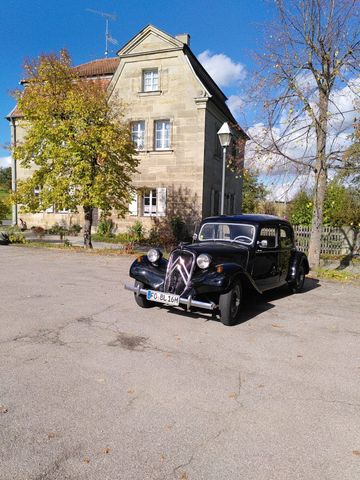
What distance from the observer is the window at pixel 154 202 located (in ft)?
63.9

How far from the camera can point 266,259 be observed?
23.0 feet

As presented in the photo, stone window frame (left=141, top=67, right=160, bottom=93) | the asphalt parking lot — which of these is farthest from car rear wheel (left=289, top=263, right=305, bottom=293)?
stone window frame (left=141, top=67, right=160, bottom=93)

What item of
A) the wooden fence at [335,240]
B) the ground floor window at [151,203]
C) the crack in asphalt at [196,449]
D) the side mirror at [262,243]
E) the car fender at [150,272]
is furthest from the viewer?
the ground floor window at [151,203]

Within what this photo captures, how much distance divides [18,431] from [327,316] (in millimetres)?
5334

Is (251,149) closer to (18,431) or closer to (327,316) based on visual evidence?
(327,316)

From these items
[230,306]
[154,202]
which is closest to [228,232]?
[230,306]

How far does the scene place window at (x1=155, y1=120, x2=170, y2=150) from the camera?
1944cm

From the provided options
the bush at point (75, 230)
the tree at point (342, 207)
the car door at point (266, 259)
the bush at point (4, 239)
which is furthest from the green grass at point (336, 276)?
the bush at point (75, 230)

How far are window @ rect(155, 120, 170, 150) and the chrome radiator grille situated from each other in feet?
47.5

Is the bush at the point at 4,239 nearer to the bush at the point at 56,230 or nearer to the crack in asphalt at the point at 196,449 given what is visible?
the bush at the point at 56,230

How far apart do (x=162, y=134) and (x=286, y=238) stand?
13357mm

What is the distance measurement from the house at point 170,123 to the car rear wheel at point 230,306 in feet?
43.1

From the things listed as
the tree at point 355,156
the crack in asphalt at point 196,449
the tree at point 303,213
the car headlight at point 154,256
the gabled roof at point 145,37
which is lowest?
the crack in asphalt at point 196,449

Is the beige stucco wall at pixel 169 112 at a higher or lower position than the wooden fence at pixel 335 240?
higher
